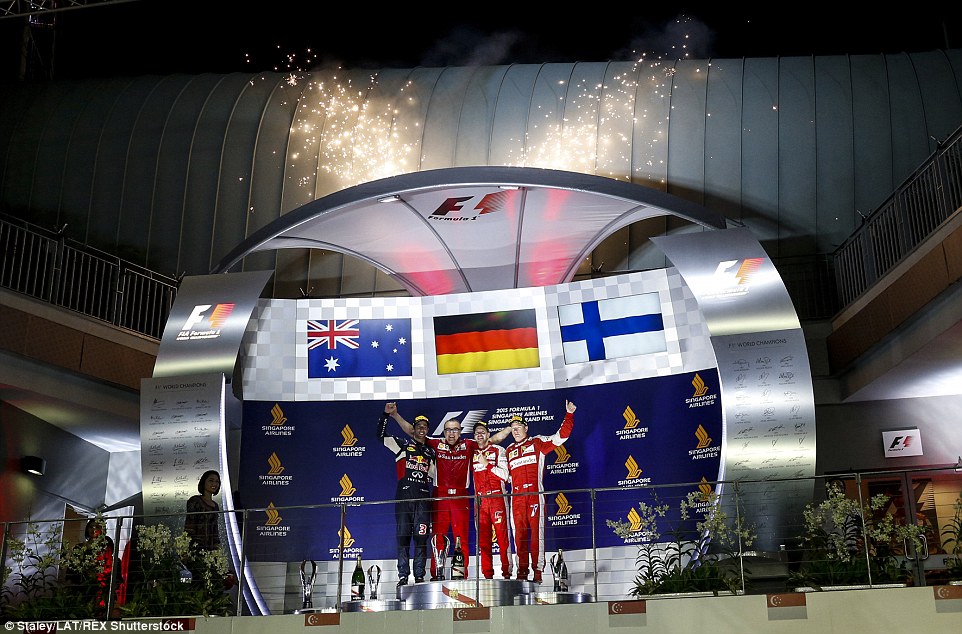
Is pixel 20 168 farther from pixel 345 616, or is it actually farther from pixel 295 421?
pixel 345 616

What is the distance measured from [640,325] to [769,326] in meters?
2.30

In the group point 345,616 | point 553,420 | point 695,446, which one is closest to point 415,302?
point 553,420

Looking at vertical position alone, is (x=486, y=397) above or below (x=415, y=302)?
below

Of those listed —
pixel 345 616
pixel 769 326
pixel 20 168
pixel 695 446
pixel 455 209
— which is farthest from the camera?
pixel 20 168

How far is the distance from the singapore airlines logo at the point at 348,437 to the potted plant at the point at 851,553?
6481 millimetres

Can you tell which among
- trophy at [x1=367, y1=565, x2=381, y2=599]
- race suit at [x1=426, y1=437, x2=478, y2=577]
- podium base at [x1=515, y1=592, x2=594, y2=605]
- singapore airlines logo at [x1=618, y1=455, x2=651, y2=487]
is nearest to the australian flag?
race suit at [x1=426, y1=437, x2=478, y2=577]

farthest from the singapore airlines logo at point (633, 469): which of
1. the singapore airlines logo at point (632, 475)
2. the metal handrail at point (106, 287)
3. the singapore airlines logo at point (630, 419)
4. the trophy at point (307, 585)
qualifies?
the metal handrail at point (106, 287)

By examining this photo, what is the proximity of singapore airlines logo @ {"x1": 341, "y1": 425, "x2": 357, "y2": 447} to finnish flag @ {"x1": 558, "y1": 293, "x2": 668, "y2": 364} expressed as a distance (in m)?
3.16

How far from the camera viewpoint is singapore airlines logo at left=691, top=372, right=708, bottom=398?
13578 mm

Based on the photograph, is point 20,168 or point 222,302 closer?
point 222,302

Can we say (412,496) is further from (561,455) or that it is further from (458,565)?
(561,455)

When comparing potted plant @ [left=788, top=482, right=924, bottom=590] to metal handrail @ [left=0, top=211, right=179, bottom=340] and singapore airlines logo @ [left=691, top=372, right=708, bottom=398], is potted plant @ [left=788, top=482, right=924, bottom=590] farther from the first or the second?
metal handrail @ [left=0, top=211, right=179, bottom=340]

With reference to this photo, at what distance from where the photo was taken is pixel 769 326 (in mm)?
12141

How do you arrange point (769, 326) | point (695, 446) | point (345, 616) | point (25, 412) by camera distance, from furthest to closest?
point (25, 412) → point (695, 446) → point (769, 326) → point (345, 616)
